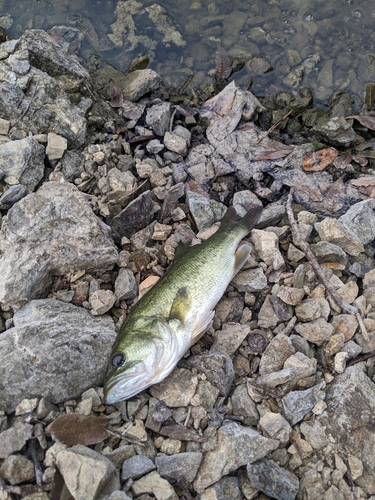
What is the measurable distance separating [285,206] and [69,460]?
3513mm

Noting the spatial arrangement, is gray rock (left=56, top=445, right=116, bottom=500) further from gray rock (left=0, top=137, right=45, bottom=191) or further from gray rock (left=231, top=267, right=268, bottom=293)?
gray rock (left=0, top=137, right=45, bottom=191)

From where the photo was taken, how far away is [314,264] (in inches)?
180

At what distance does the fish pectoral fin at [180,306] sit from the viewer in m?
4.00

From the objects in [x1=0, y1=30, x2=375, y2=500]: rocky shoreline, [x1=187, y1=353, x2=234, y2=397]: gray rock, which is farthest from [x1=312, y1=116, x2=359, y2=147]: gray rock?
[x1=187, y1=353, x2=234, y2=397]: gray rock

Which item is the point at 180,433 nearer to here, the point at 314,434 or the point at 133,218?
the point at 314,434

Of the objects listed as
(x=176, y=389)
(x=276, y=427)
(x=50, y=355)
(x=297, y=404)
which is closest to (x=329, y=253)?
(x=297, y=404)

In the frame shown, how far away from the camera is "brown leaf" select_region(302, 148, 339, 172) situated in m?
5.96

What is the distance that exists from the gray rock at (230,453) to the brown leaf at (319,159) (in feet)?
12.0

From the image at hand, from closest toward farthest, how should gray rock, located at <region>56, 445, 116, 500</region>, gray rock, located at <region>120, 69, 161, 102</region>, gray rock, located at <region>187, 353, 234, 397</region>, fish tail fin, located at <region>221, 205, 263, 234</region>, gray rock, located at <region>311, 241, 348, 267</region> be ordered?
gray rock, located at <region>56, 445, 116, 500</region>
gray rock, located at <region>187, 353, 234, 397</region>
gray rock, located at <region>311, 241, 348, 267</region>
fish tail fin, located at <region>221, 205, 263, 234</region>
gray rock, located at <region>120, 69, 161, 102</region>

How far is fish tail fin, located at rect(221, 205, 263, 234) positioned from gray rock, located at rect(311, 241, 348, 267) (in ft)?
2.26

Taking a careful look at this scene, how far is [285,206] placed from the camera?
527cm

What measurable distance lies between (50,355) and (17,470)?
0.85 meters

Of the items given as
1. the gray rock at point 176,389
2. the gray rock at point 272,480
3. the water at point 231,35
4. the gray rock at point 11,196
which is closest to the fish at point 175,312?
the gray rock at point 176,389

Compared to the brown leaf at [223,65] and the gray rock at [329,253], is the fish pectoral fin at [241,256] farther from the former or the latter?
the brown leaf at [223,65]
